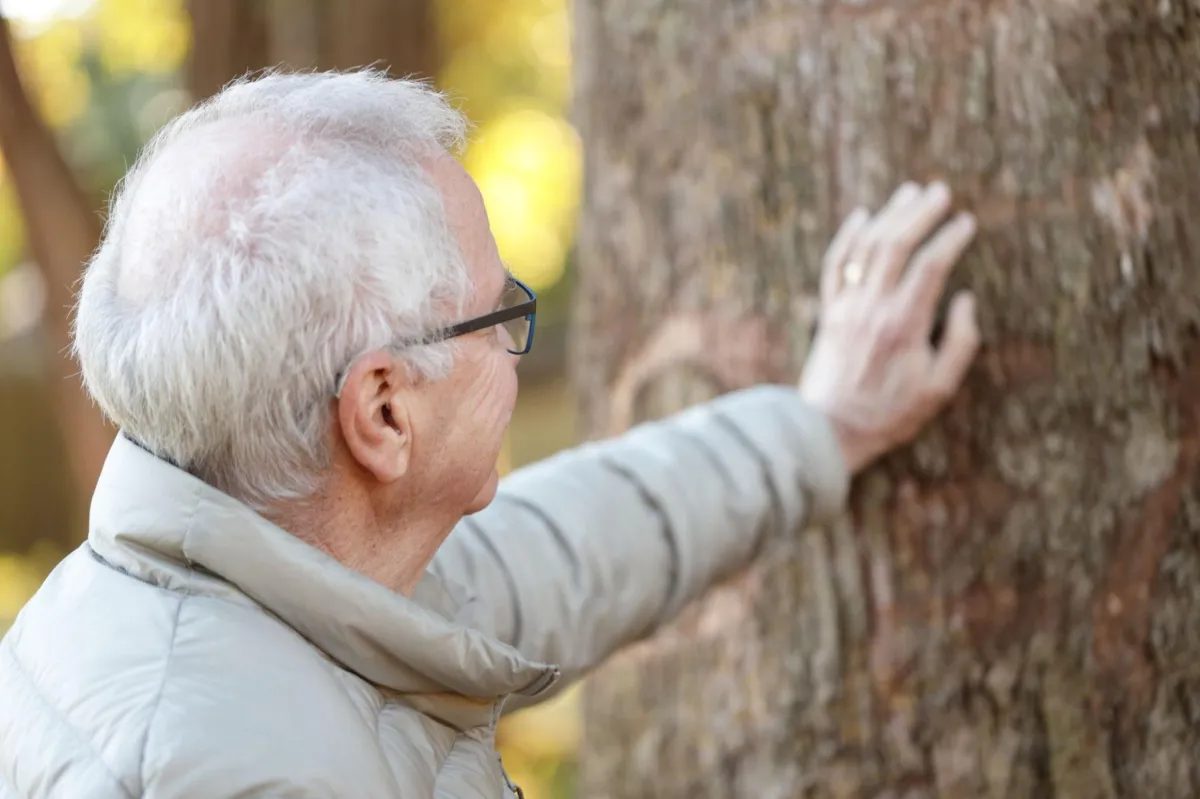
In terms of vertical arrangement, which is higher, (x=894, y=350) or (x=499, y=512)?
(x=894, y=350)

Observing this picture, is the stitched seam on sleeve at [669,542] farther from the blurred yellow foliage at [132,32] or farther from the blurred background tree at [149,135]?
the blurred yellow foliage at [132,32]

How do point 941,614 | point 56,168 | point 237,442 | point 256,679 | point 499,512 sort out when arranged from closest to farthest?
point 256,679
point 237,442
point 499,512
point 941,614
point 56,168

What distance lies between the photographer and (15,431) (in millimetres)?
8586

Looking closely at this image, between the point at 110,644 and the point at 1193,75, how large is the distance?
1.50m

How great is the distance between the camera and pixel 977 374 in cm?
183

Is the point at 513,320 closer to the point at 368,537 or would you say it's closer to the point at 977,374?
the point at 368,537

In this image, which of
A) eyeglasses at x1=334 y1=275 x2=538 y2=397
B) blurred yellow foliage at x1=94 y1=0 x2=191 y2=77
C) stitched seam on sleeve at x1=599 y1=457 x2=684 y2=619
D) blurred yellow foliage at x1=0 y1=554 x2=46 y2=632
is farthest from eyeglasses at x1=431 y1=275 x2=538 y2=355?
blurred yellow foliage at x1=0 y1=554 x2=46 y2=632

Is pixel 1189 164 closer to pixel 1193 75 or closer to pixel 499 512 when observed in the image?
pixel 1193 75

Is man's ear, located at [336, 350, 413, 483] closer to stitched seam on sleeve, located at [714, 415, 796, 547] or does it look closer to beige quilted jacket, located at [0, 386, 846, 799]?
beige quilted jacket, located at [0, 386, 846, 799]

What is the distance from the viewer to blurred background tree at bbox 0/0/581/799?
3.72 meters

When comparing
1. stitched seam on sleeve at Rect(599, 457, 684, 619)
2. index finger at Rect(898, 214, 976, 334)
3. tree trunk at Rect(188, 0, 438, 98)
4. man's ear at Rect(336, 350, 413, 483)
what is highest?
tree trunk at Rect(188, 0, 438, 98)

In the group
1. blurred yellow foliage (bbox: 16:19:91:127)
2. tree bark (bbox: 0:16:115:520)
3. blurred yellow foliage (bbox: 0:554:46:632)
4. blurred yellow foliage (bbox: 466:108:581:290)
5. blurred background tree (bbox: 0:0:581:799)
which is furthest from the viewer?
blurred yellow foliage (bbox: 466:108:581:290)

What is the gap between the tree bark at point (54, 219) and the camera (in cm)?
350

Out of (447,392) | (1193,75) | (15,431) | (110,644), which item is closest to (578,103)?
(1193,75)
